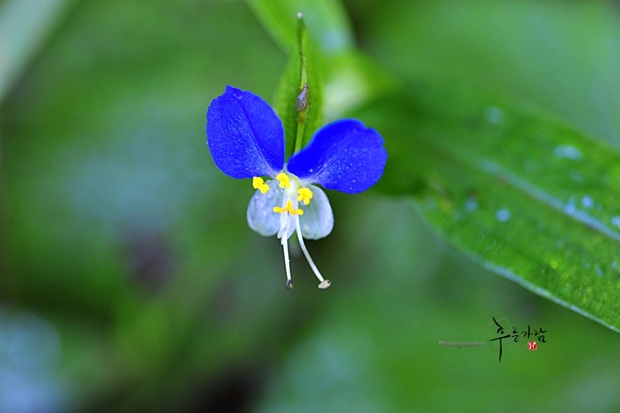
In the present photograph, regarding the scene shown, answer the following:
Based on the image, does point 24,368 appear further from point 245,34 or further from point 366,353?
point 245,34

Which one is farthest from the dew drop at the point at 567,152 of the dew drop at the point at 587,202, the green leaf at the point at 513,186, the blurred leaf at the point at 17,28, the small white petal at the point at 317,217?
the blurred leaf at the point at 17,28

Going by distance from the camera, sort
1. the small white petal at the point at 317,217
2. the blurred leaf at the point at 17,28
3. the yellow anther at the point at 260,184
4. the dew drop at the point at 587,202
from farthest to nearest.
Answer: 1. the blurred leaf at the point at 17,28
2. the dew drop at the point at 587,202
3. the small white petal at the point at 317,217
4. the yellow anther at the point at 260,184

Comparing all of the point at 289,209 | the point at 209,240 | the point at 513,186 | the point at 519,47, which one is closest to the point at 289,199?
the point at 289,209

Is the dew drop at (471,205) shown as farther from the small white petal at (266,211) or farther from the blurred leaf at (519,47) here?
the blurred leaf at (519,47)

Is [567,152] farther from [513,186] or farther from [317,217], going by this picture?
[317,217]

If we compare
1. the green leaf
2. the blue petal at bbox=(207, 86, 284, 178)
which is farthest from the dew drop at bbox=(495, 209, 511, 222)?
the blue petal at bbox=(207, 86, 284, 178)

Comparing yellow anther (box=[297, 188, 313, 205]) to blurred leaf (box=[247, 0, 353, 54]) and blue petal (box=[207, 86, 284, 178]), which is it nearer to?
blue petal (box=[207, 86, 284, 178])
